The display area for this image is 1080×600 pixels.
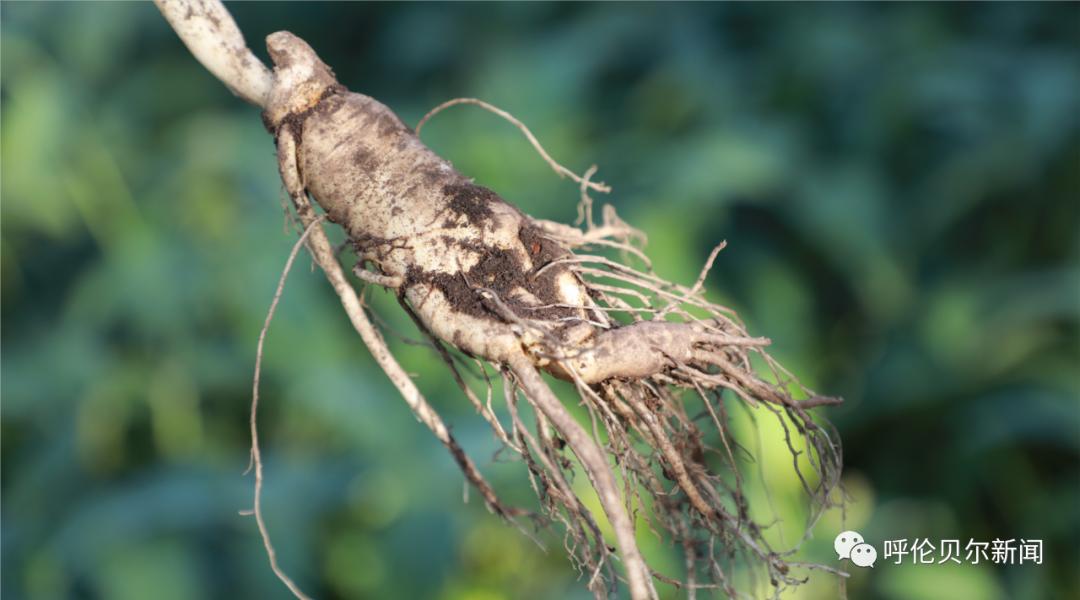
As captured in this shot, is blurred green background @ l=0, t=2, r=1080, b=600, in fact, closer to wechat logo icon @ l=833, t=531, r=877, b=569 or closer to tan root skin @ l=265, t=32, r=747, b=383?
wechat logo icon @ l=833, t=531, r=877, b=569

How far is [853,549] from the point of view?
4.00 ft

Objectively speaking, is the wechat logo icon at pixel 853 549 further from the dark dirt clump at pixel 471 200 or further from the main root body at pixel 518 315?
the dark dirt clump at pixel 471 200

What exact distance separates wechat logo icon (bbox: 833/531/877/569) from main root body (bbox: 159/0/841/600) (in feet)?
0.48

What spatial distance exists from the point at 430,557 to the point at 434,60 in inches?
68.2

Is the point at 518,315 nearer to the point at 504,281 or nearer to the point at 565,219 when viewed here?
the point at 504,281

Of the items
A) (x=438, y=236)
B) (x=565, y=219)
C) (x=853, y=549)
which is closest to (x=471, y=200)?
(x=438, y=236)

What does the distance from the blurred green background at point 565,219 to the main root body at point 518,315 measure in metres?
0.81

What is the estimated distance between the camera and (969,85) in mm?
2395

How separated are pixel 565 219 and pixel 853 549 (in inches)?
45.5

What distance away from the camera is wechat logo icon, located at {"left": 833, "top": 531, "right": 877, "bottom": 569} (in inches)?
39.5

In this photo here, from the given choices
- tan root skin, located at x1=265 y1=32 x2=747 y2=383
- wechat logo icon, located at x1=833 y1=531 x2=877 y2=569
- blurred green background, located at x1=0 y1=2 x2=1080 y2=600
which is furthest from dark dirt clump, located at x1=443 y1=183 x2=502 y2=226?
blurred green background, located at x1=0 y1=2 x2=1080 y2=600

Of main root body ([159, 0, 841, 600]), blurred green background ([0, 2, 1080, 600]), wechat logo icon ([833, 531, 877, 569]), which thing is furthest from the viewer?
blurred green background ([0, 2, 1080, 600])

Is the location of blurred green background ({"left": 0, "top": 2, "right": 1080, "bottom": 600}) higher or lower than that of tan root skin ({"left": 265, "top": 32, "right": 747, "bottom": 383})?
higher

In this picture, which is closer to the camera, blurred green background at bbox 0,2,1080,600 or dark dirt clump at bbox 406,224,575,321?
dark dirt clump at bbox 406,224,575,321
